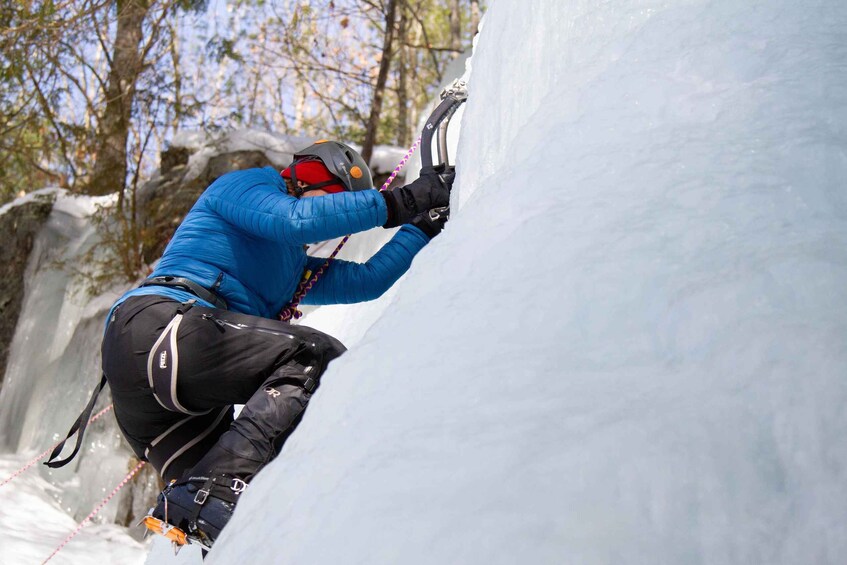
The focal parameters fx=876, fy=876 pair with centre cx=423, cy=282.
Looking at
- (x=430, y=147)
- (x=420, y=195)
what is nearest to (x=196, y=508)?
(x=420, y=195)

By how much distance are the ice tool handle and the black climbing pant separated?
89 centimetres

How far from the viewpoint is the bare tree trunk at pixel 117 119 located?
27.1 feet

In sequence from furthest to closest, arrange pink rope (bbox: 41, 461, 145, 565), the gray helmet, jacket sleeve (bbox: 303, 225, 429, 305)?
pink rope (bbox: 41, 461, 145, 565)
jacket sleeve (bbox: 303, 225, 429, 305)
the gray helmet

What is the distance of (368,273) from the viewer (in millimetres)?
2881

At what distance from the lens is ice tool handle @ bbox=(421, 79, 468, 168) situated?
284 cm

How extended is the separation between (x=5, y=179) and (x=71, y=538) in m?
5.65

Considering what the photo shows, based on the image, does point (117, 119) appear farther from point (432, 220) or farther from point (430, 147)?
point (432, 220)

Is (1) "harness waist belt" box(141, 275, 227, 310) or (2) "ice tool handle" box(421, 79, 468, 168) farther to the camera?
(2) "ice tool handle" box(421, 79, 468, 168)

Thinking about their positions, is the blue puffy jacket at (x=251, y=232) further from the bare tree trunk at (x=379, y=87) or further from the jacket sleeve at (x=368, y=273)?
the bare tree trunk at (x=379, y=87)

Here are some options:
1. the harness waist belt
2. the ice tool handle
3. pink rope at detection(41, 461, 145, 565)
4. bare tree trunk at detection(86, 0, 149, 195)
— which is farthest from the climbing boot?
bare tree trunk at detection(86, 0, 149, 195)

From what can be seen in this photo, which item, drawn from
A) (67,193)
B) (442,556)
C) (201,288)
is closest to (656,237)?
(442,556)

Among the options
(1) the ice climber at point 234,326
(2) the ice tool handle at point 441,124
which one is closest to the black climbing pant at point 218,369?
(1) the ice climber at point 234,326

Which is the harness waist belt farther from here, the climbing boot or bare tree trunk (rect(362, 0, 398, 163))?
bare tree trunk (rect(362, 0, 398, 163))

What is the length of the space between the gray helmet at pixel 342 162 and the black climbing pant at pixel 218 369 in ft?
2.10
